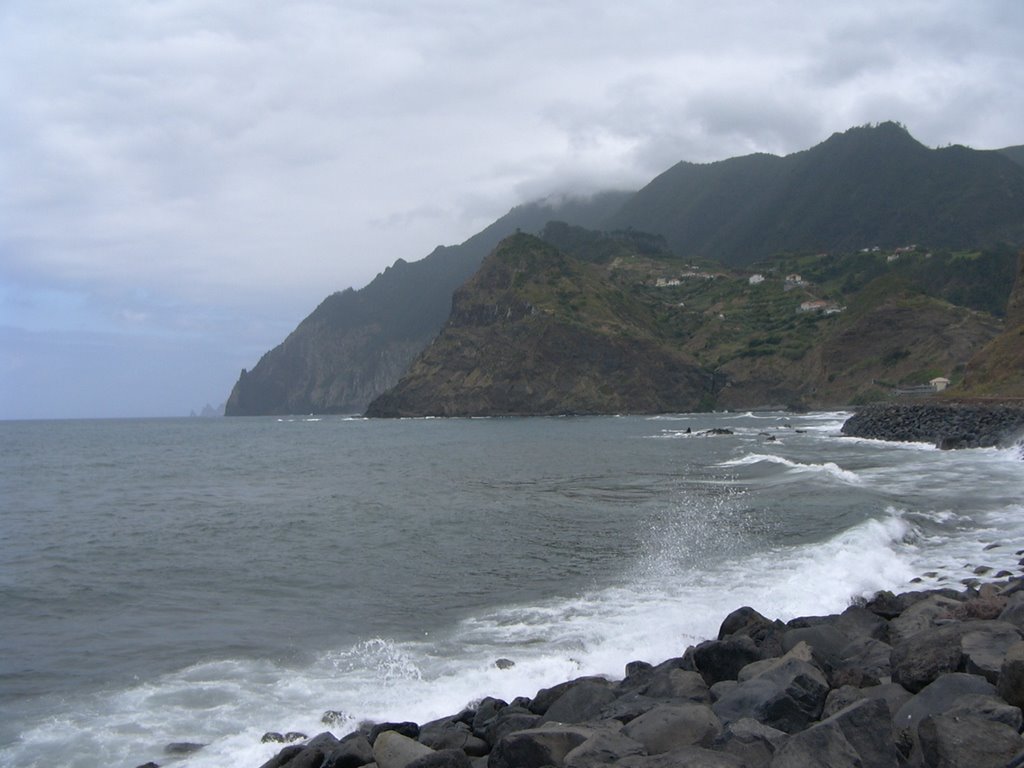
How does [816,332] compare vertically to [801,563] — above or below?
above

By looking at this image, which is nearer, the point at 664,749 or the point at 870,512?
the point at 664,749

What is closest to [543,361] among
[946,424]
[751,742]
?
[946,424]

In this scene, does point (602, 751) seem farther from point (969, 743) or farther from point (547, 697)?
point (969, 743)

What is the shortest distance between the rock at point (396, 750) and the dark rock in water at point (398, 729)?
54 cm

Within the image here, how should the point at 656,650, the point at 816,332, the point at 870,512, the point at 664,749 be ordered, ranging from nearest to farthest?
1. the point at 664,749
2. the point at 656,650
3. the point at 870,512
4. the point at 816,332

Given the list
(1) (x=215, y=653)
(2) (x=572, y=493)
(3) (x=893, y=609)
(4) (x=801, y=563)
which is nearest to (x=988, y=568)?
(4) (x=801, y=563)

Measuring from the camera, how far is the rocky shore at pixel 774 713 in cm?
607

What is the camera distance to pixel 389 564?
18.3 meters

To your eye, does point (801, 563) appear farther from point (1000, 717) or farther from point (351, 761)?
point (351, 761)

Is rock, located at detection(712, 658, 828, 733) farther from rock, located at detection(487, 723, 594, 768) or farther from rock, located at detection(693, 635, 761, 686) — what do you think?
rock, located at detection(487, 723, 594, 768)

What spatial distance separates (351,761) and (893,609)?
8072 mm

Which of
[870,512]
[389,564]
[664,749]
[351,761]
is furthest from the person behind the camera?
[870,512]

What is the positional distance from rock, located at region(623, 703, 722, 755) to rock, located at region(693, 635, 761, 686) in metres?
2.06

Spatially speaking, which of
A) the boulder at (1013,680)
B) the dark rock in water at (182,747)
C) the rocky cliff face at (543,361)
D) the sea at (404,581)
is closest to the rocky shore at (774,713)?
the boulder at (1013,680)
